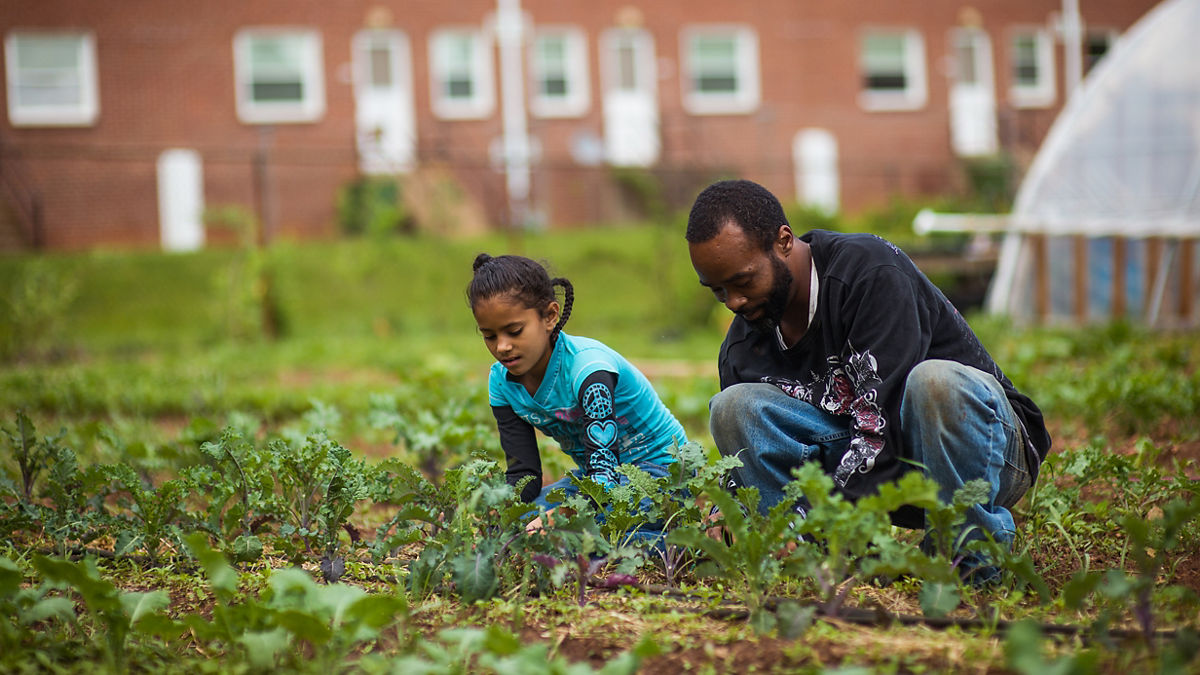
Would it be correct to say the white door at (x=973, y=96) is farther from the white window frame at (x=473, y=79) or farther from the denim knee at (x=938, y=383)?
the denim knee at (x=938, y=383)

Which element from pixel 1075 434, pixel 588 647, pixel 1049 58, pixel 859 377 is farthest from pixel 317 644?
pixel 1049 58

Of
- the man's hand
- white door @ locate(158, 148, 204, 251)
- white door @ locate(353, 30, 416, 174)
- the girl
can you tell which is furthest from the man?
white door @ locate(353, 30, 416, 174)

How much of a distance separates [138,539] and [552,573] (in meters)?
1.23

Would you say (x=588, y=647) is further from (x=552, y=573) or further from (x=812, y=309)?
(x=812, y=309)

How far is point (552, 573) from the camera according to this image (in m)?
2.60

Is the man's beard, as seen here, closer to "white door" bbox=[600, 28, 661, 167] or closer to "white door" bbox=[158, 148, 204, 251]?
"white door" bbox=[158, 148, 204, 251]

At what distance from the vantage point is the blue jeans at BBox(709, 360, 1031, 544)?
2.67 metres

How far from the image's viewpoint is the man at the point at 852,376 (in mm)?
2701

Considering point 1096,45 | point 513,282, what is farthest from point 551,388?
point 1096,45

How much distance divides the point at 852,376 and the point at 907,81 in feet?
66.4

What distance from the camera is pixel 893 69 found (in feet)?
70.5

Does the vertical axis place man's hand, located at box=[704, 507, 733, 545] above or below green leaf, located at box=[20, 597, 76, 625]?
below

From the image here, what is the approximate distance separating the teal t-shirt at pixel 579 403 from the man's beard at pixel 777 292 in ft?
1.55

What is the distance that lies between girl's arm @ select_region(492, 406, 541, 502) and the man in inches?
21.4
